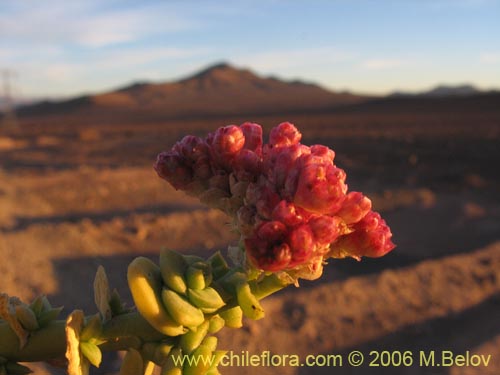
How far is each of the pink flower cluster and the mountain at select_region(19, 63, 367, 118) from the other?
174ft

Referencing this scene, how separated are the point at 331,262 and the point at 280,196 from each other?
5.36 m

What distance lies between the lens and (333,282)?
5.42m

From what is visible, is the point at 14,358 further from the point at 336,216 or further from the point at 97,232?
the point at 97,232

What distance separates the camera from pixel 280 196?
0.96 meters

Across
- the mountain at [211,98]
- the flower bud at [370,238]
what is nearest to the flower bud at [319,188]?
the flower bud at [370,238]

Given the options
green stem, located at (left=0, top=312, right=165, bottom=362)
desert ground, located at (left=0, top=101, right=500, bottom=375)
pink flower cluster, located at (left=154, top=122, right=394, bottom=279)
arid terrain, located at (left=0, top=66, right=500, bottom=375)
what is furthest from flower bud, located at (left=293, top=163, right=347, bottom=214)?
desert ground, located at (left=0, top=101, right=500, bottom=375)

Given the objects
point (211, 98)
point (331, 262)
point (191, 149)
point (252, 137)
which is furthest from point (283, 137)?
point (211, 98)

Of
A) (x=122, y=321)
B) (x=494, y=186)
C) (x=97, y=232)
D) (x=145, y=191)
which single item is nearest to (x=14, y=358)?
(x=122, y=321)

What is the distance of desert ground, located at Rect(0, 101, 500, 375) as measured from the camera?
15.1 feet

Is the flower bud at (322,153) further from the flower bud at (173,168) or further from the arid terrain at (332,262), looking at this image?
the arid terrain at (332,262)

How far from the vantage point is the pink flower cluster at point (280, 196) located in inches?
35.5

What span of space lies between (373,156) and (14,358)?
14.4 metres

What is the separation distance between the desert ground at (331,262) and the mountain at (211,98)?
45.0 m

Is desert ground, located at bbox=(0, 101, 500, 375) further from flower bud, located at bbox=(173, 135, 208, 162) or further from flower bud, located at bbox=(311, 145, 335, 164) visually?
flower bud, located at bbox=(311, 145, 335, 164)
